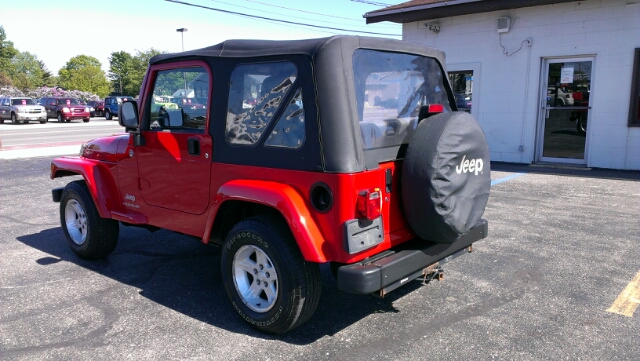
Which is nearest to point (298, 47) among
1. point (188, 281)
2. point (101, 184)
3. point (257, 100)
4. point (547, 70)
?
point (257, 100)

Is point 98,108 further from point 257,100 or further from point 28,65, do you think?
point 28,65

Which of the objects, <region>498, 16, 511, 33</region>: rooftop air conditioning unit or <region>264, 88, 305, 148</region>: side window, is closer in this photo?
<region>264, 88, 305, 148</region>: side window

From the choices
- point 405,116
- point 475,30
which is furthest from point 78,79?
point 405,116

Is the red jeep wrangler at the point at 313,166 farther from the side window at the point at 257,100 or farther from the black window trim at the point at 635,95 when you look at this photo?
the black window trim at the point at 635,95

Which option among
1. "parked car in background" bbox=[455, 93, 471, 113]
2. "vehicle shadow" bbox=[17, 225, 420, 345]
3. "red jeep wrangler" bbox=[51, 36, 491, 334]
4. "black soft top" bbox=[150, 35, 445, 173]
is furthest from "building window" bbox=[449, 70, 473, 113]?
"black soft top" bbox=[150, 35, 445, 173]

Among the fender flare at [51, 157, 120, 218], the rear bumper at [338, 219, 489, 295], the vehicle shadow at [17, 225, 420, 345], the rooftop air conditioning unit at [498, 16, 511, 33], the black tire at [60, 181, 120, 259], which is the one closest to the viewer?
the rear bumper at [338, 219, 489, 295]

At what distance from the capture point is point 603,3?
10.2 meters

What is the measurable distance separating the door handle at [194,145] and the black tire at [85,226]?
5.43ft

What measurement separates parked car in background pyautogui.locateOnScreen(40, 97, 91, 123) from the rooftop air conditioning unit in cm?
2897

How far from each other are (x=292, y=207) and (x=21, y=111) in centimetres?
3250

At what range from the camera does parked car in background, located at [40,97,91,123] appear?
32.4 m

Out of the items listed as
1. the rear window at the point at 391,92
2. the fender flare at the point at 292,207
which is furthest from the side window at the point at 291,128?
the rear window at the point at 391,92

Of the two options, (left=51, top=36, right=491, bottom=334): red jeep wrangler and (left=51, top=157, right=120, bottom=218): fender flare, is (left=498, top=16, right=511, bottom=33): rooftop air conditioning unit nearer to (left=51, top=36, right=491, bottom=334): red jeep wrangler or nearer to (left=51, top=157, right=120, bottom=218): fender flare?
(left=51, top=36, right=491, bottom=334): red jeep wrangler

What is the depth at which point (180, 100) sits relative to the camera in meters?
4.25
